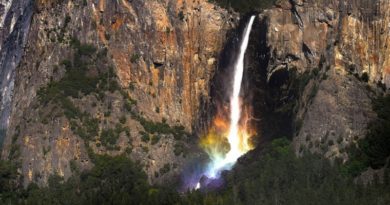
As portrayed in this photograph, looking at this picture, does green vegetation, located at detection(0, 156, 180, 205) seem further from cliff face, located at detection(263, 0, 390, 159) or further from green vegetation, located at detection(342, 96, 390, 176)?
green vegetation, located at detection(342, 96, 390, 176)

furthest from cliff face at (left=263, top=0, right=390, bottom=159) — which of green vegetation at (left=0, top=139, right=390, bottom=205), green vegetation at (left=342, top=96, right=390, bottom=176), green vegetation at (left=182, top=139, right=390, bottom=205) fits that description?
green vegetation at (left=0, top=139, right=390, bottom=205)

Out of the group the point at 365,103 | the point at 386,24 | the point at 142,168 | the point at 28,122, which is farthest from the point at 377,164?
the point at 28,122

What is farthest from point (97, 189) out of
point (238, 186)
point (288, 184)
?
point (288, 184)

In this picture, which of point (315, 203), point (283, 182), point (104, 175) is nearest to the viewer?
point (315, 203)

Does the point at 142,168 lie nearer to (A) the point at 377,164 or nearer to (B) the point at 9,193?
(B) the point at 9,193

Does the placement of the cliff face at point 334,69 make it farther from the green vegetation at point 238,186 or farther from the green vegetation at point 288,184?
the green vegetation at point 238,186

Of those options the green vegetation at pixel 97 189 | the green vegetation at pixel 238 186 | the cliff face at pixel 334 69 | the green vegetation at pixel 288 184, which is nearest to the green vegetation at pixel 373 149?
the cliff face at pixel 334 69

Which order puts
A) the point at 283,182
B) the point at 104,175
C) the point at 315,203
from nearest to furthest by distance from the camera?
1. the point at 315,203
2. the point at 283,182
3. the point at 104,175

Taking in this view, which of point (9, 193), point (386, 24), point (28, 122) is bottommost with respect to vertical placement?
point (9, 193)

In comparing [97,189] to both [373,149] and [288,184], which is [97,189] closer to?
[288,184]
